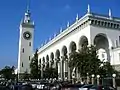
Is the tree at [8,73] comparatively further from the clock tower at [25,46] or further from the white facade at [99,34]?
the white facade at [99,34]

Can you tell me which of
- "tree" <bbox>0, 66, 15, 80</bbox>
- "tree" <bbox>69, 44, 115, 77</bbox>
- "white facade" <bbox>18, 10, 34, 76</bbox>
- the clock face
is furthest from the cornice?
"tree" <bbox>0, 66, 15, 80</bbox>

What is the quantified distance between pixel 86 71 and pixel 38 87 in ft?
55.9

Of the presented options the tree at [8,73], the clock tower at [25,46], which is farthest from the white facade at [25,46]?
the tree at [8,73]

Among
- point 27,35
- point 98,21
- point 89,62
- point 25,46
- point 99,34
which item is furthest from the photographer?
point 27,35

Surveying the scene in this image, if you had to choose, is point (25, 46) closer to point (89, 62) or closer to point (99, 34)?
point (99, 34)

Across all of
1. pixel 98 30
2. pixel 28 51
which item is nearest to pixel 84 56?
pixel 98 30

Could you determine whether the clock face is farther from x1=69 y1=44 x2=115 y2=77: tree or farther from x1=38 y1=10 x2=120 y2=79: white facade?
x1=69 y1=44 x2=115 y2=77: tree

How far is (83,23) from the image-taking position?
184ft

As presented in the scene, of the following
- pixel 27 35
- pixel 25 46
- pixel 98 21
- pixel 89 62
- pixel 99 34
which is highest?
pixel 27 35

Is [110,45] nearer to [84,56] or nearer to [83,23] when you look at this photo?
[83,23]

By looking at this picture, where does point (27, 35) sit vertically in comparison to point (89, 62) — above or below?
above

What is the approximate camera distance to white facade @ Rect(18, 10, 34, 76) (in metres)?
106

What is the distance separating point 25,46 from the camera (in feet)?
352

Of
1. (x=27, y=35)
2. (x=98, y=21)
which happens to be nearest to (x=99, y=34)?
(x=98, y=21)
